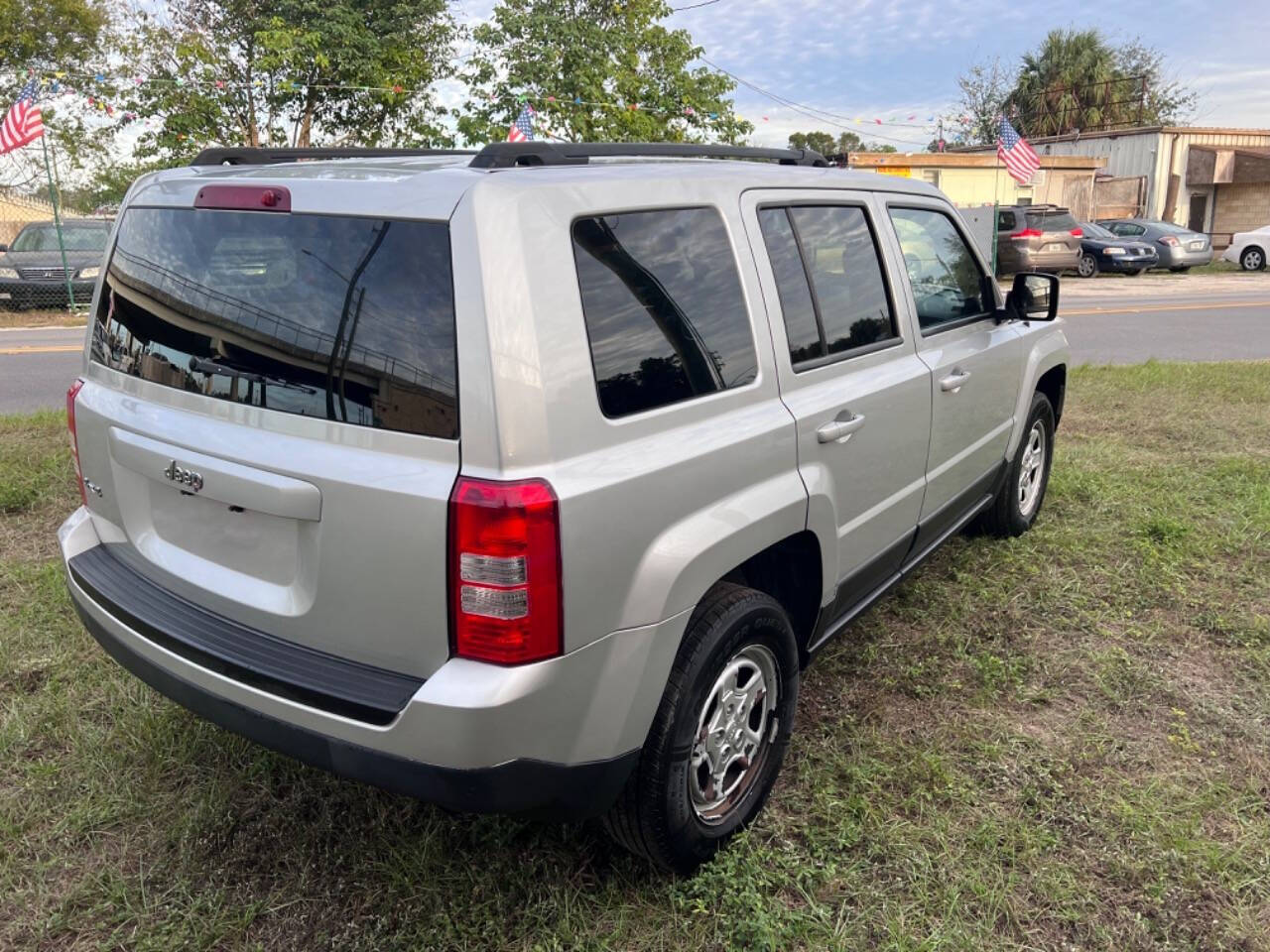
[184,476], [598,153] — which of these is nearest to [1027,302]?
[598,153]

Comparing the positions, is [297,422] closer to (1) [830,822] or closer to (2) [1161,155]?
(1) [830,822]

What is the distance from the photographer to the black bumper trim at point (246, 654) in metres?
2.13

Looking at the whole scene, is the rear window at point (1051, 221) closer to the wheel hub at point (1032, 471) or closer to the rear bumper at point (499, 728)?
the wheel hub at point (1032, 471)

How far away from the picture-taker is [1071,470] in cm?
611

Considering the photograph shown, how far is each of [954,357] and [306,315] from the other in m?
2.54

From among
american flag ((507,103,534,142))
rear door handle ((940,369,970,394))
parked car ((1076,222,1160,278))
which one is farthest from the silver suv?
parked car ((1076,222,1160,278))

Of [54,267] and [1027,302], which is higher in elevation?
[1027,302]

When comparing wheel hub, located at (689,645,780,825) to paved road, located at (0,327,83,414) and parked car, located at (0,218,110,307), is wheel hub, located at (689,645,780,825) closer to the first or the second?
paved road, located at (0,327,83,414)

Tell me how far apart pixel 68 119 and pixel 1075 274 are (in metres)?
22.6

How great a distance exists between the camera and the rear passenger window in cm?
286

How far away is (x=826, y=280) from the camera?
3074 millimetres

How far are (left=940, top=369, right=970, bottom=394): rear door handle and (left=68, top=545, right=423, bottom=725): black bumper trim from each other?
7.75 ft

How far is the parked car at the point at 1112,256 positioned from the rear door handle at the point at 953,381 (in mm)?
22502

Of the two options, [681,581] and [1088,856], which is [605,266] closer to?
[681,581]
